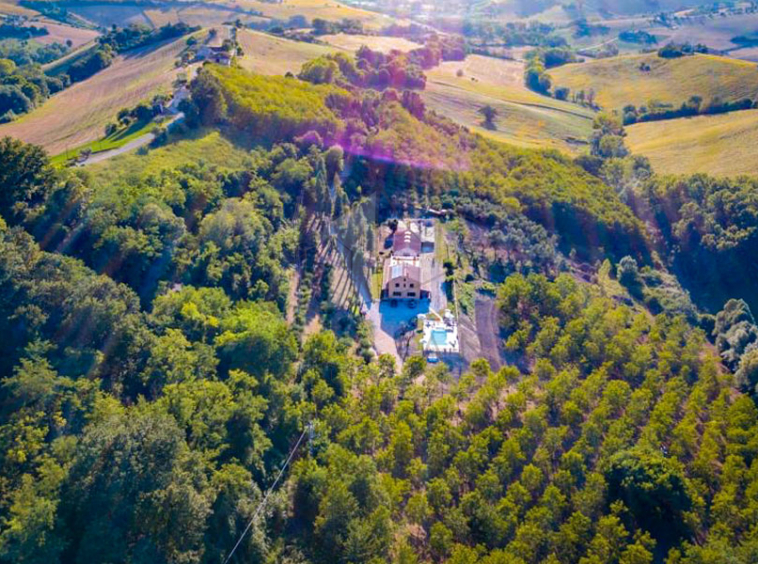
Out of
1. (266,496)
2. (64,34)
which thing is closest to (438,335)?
(266,496)

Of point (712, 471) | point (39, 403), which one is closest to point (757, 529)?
point (712, 471)

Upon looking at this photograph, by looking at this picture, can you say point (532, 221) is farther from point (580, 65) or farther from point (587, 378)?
point (580, 65)

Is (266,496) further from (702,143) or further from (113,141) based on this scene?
(702,143)

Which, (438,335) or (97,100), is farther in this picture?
(97,100)

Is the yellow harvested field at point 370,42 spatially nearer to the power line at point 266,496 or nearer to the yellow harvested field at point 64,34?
the yellow harvested field at point 64,34

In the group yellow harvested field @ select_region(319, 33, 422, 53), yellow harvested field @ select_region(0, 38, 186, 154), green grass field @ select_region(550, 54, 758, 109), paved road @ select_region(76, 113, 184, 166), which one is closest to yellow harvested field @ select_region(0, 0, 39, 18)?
yellow harvested field @ select_region(0, 38, 186, 154)

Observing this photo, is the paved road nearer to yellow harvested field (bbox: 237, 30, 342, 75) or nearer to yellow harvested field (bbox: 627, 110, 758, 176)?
yellow harvested field (bbox: 237, 30, 342, 75)

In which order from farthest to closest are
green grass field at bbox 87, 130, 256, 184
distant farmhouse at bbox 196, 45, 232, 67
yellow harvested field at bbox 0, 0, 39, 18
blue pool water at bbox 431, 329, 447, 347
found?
1. yellow harvested field at bbox 0, 0, 39, 18
2. distant farmhouse at bbox 196, 45, 232, 67
3. green grass field at bbox 87, 130, 256, 184
4. blue pool water at bbox 431, 329, 447, 347
